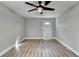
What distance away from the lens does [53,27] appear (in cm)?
1128

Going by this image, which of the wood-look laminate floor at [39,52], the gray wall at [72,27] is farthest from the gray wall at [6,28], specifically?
the gray wall at [72,27]

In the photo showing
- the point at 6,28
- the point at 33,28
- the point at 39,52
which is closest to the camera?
the point at 39,52

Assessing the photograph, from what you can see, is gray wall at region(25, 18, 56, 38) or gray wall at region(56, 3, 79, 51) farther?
gray wall at region(25, 18, 56, 38)

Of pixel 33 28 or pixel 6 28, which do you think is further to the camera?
pixel 33 28

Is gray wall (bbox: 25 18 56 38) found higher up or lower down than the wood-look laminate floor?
higher up

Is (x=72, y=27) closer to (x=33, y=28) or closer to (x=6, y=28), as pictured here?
(x=6, y=28)

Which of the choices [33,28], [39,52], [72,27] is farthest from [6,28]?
[33,28]

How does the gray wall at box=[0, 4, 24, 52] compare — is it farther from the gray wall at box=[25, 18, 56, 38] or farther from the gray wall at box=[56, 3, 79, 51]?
the gray wall at box=[25, 18, 56, 38]

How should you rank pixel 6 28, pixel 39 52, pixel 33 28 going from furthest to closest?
1. pixel 33 28
2. pixel 6 28
3. pixel 39 52

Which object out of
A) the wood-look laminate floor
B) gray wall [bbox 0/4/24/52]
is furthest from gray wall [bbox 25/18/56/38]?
the wood-look laminate floor

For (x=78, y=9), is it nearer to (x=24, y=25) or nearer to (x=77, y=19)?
(x=77, y=19)

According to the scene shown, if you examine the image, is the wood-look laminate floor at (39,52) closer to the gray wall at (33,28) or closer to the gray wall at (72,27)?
the gray wall at (72,27)

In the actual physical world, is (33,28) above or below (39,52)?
above

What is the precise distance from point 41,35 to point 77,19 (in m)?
7.16
